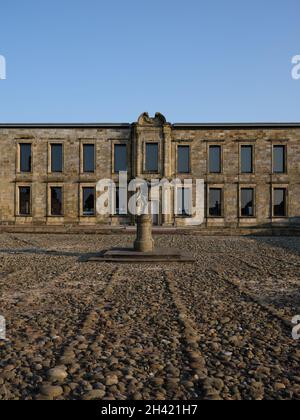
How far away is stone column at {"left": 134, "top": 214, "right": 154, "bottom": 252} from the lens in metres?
13.4

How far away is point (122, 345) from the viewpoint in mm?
4574

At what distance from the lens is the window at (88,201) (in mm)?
31203

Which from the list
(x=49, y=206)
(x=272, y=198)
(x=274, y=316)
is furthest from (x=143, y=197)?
(x=274, y=316)

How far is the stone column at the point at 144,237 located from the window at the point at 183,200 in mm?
16969

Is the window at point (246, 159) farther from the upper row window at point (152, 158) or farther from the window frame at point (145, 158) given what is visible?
the window frame at point (145, 158)

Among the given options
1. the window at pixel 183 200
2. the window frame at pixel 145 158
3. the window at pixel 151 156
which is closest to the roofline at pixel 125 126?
the window frame at pixel 145 158

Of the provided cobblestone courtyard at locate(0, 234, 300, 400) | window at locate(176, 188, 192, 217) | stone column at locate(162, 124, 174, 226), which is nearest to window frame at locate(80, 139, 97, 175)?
stone column at locate(162, 124, 174, 226)

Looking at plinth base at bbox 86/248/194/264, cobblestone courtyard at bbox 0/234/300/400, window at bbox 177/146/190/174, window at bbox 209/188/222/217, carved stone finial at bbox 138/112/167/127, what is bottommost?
cobblestone courtyard at bbox 0/234/300/400

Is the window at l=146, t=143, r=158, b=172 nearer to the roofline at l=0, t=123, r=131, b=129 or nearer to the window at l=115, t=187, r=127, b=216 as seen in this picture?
the roofline at l=0, t=123, r=131, b=129

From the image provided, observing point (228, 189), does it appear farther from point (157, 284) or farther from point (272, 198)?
point (157, 284)

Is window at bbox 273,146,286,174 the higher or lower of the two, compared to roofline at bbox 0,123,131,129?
lower

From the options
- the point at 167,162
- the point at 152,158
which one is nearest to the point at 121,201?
the point at 152,158

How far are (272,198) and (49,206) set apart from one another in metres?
19.7

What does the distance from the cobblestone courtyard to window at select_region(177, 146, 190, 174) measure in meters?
22.1
